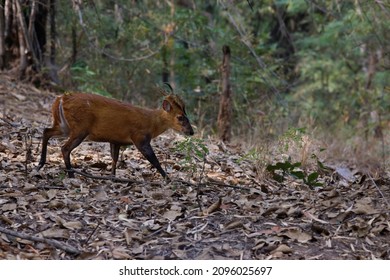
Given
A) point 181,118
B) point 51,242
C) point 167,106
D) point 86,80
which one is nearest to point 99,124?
point 167,106

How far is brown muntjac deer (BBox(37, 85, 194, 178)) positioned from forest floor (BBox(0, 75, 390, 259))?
0.79 ft

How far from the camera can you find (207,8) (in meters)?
18.0

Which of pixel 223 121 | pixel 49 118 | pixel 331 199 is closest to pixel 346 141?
pixel 223 121

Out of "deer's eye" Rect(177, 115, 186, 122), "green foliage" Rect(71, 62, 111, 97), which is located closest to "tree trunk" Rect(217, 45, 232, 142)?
"green foliage" Rect(71, 62, 111, 97)

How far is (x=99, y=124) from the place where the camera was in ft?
21.1

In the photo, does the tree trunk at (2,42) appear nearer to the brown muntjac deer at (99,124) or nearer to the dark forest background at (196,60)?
the dark forest background at (196,60)

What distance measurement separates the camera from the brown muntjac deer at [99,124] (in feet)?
20.8

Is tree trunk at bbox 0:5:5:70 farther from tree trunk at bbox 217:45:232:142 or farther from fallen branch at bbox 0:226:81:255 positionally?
fallen branch at bbox 0:226:81:255

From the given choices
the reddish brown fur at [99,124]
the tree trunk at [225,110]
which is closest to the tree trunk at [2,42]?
the tree trunk at [225,110]

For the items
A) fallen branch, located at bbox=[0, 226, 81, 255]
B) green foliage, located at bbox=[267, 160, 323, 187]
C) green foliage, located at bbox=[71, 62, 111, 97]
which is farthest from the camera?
green foliage, located at bbox=[71, 62, 111, 97]

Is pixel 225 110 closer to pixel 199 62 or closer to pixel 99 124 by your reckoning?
pixel 99 124

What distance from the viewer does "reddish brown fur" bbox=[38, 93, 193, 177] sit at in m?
6.35

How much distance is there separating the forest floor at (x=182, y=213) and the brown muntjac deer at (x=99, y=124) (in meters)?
0.24
